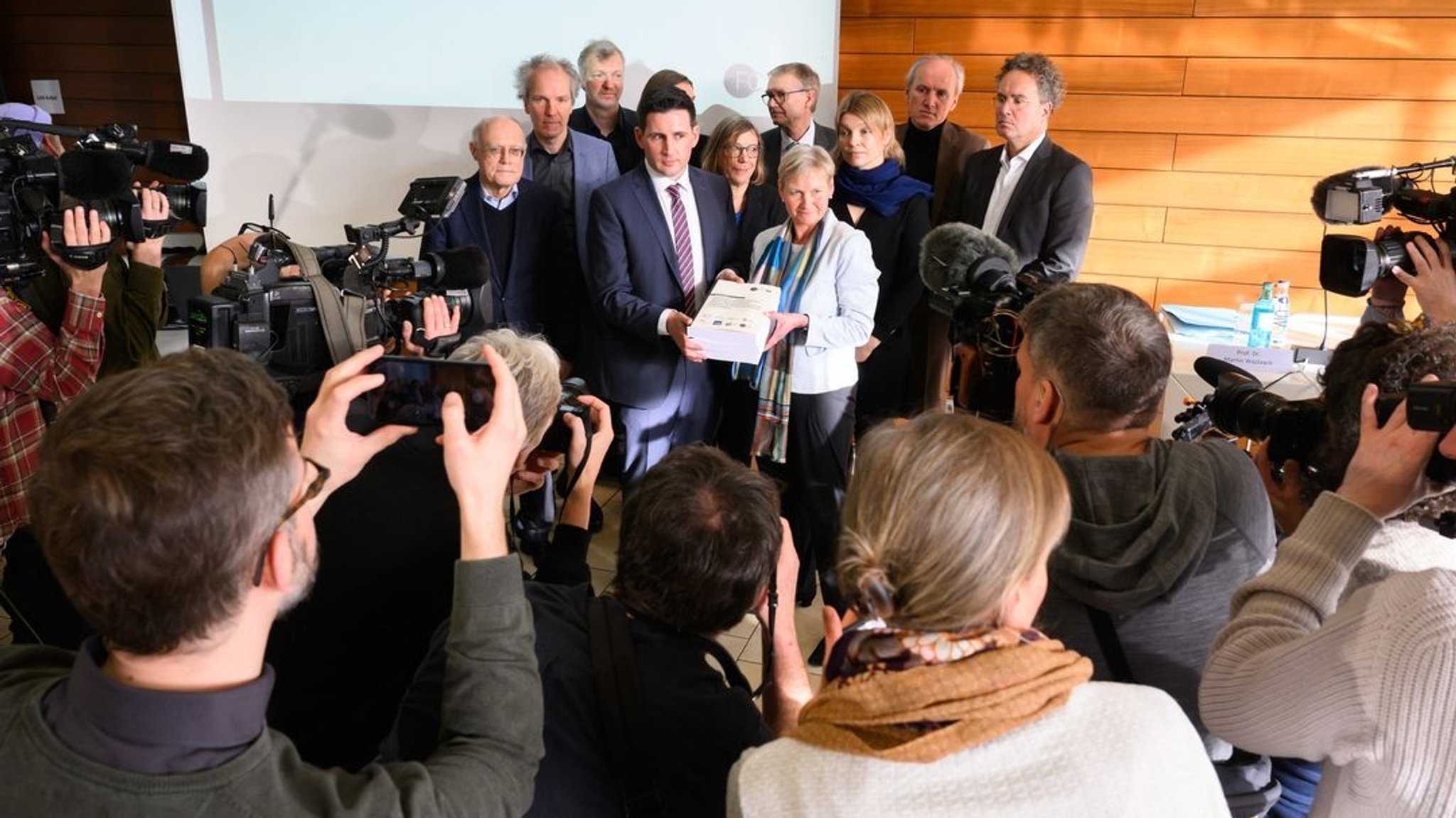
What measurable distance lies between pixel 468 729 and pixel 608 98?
122 inches

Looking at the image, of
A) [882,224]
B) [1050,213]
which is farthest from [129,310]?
[1050,213]

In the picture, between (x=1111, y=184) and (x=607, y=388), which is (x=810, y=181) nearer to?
(x=607, y=388)

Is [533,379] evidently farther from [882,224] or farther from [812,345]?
[882,224]

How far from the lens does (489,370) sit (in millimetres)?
1140

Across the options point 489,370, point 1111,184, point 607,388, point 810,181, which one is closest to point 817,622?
point 607,388

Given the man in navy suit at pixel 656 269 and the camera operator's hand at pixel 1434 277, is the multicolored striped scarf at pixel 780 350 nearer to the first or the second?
the man in navy suit at pixel 656 269

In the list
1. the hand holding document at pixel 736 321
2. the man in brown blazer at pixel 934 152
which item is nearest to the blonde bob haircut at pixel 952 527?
the hand holding document at pixel 736 321

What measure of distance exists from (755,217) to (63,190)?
182 cm

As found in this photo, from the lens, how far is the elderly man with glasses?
29.6 inches

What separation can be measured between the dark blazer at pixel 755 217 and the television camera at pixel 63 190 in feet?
4.92

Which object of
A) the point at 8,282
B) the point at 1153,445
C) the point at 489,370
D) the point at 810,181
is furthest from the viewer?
the point at 810,181

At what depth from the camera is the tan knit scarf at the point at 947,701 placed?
786 millimetres

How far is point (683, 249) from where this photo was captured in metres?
2.87

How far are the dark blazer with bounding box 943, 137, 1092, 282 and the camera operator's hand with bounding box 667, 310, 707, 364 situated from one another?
1046 millimetres
